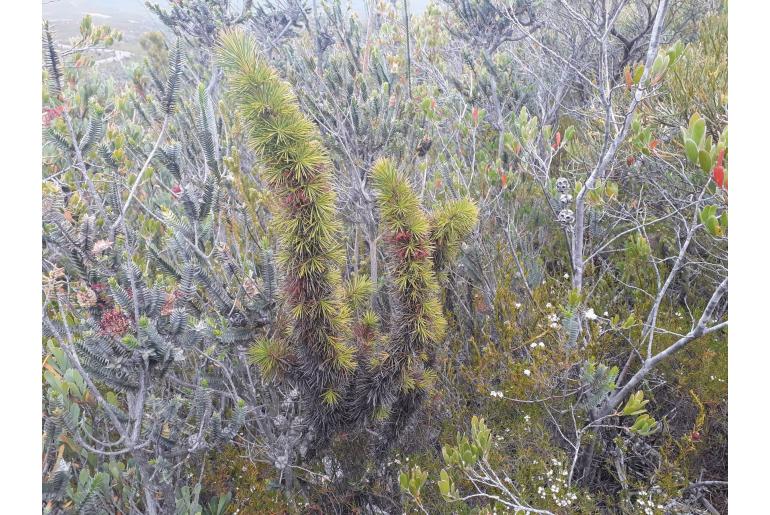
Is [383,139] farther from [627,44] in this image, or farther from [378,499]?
[627,44]

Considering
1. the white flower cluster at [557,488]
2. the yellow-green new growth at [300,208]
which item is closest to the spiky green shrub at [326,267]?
the yellow-green new growth at [300,208]

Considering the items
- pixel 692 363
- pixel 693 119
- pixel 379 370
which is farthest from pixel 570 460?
pixel 693 119

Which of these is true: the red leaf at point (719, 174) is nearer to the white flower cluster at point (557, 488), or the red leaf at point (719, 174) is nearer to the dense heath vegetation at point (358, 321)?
the dense heath vegetation at point (358, 321)

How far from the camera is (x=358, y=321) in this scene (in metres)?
2.50

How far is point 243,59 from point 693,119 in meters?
1.70

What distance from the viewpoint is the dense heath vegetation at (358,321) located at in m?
2.02

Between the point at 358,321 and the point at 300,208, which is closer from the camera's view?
the point at 300,208

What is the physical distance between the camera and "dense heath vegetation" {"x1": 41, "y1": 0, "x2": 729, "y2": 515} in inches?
79.6

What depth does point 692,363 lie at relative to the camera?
9.49 feet

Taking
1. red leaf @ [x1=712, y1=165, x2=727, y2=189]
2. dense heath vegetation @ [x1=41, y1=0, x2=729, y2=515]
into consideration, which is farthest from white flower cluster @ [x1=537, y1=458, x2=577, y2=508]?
red leaf @ [x1=712, y1=165, x2=727, y2=189]

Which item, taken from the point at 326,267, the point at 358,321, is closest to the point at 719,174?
the point at 326,267

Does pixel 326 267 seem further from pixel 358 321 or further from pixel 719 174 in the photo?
pixel 719 174

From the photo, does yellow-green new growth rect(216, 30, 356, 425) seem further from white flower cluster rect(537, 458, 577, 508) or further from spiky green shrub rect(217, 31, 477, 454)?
white flower cluster rect(537, 458, 577, 508)

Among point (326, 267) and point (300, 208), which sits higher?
point (300, 208)
